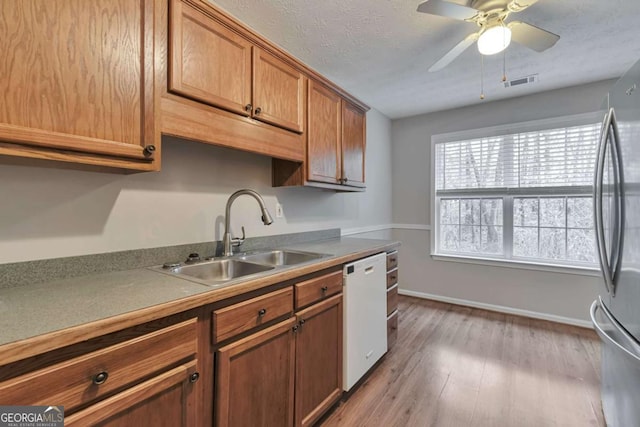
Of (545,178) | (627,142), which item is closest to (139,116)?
(627,142)

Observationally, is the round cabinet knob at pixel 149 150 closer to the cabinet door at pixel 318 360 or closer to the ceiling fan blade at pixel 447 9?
the cabinet door at pixel 318 360

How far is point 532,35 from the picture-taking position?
1681mm

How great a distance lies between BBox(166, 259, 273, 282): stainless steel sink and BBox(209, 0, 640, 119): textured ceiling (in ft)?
4.97

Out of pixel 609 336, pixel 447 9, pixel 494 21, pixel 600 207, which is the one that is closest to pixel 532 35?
pixel 494 21

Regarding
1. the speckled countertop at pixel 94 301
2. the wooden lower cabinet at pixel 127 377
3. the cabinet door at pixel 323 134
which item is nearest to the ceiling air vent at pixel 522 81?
the cabinet door at pixel 323 134

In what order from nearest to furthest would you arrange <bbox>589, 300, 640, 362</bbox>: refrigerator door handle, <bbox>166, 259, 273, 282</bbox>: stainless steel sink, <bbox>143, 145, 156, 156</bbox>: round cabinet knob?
<bbox>589, 300, 640, 362</bbox>: refrigerator door handle → <bbox>143, 145, 156, 156</bbox>: round cabinet knob → <bbox>166, 259, 273, 282</bbox>: stainless steel sink

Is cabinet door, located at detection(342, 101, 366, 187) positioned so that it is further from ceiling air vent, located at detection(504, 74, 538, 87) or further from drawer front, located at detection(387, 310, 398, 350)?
ceiling air vent, located at detection(504, 74, 538, 87)

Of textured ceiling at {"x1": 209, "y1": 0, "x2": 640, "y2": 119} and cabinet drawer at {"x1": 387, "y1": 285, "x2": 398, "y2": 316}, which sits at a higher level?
textured ceiling at {"x1": 209, "y1": 0, "x2": 640, "y2": 119}

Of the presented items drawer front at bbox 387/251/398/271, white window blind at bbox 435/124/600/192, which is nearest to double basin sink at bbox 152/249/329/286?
drawer front at bbox 387/251/398/271

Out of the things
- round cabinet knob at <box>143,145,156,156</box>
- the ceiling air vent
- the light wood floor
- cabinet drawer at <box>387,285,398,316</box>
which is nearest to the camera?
round cabinet knob at <box>143,145,156,156</box>

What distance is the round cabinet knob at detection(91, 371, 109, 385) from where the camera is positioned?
30.2 inches

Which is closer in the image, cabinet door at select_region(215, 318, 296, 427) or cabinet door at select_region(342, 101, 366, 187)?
cabinet door at select_region(215, 318, 296, 427)

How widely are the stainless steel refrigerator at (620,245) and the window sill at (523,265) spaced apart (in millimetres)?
1523

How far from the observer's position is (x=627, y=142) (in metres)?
1.20
